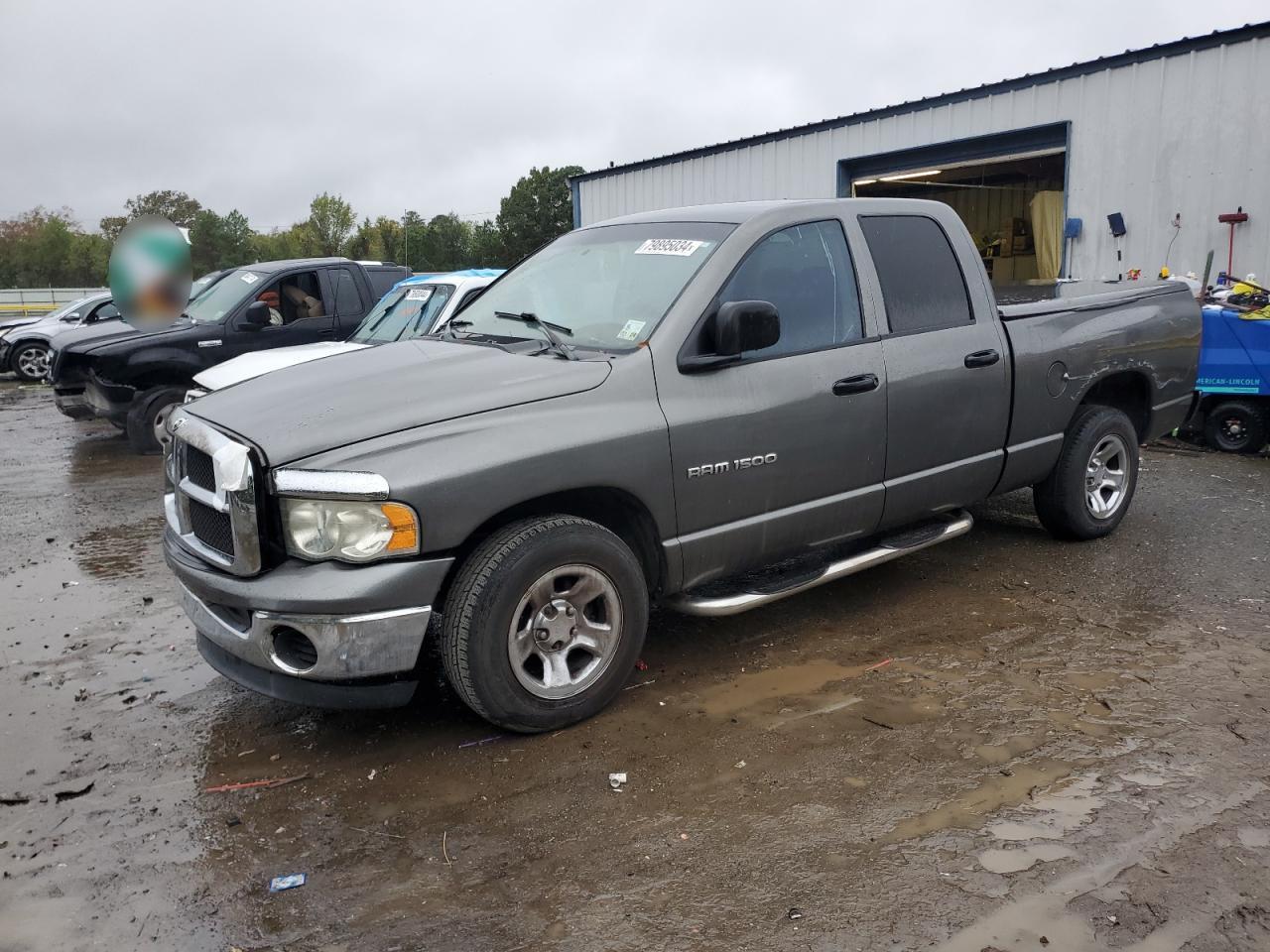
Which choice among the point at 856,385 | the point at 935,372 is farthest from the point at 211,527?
the point at 935,372

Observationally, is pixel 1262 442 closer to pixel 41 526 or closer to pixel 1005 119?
pixel 1005 119

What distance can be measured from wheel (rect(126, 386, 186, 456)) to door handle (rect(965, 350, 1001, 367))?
7911 millimetres

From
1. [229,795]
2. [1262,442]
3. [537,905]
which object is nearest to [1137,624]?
[537,905]

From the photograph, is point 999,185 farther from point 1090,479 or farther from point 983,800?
point 983,800

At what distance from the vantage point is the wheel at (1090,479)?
559 centimetres

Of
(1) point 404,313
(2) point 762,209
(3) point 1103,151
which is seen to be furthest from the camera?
(3) point 1103,151

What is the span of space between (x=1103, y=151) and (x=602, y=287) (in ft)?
32.7

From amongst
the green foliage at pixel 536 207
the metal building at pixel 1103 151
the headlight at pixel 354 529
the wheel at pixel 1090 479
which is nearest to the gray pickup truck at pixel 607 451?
the headlight at pixel 354 529

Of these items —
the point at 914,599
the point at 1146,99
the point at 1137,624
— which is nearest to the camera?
the point at 1137,624

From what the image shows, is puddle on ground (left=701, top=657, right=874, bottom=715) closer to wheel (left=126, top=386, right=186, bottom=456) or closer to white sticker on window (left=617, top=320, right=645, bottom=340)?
white sticker on window (left=617, top=320, right=645, bottom=340)

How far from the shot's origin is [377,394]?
363cm

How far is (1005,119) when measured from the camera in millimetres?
12906

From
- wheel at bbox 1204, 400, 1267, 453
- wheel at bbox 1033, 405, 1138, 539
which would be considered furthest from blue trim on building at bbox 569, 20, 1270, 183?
wheel at bbox 1033, 405, 1138, 539

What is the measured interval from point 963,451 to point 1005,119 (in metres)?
9.74
